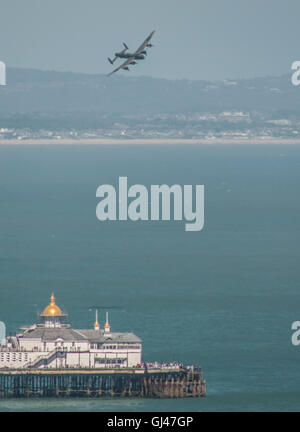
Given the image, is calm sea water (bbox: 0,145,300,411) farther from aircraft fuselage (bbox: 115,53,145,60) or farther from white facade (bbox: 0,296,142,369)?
aircraft fuselage (bbox: 115,53,145,60)

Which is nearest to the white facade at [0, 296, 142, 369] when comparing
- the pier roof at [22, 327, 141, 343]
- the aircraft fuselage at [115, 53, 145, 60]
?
the pier roof at [22, 327, 141, 343]

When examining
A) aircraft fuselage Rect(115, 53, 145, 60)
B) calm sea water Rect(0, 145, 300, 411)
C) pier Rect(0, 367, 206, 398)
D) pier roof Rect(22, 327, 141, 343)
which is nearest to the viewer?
aircraft fuselage Rect(115, 53, 145, 60)

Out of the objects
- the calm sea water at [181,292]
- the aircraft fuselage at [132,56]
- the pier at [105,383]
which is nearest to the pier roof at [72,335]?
the pier at [105,383]

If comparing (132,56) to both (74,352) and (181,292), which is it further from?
(181,292)

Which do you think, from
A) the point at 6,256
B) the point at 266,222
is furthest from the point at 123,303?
the point at 266,222

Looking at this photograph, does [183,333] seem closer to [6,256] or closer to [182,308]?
[182,308]

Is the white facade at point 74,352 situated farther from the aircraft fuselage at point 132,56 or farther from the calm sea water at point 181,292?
the aircraft fuselage at point 132,56

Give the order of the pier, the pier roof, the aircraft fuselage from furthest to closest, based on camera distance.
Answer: the pier roof < the pier < the aircraft fuselage

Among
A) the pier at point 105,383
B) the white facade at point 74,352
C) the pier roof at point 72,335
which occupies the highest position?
the pier roof at point 72,335
